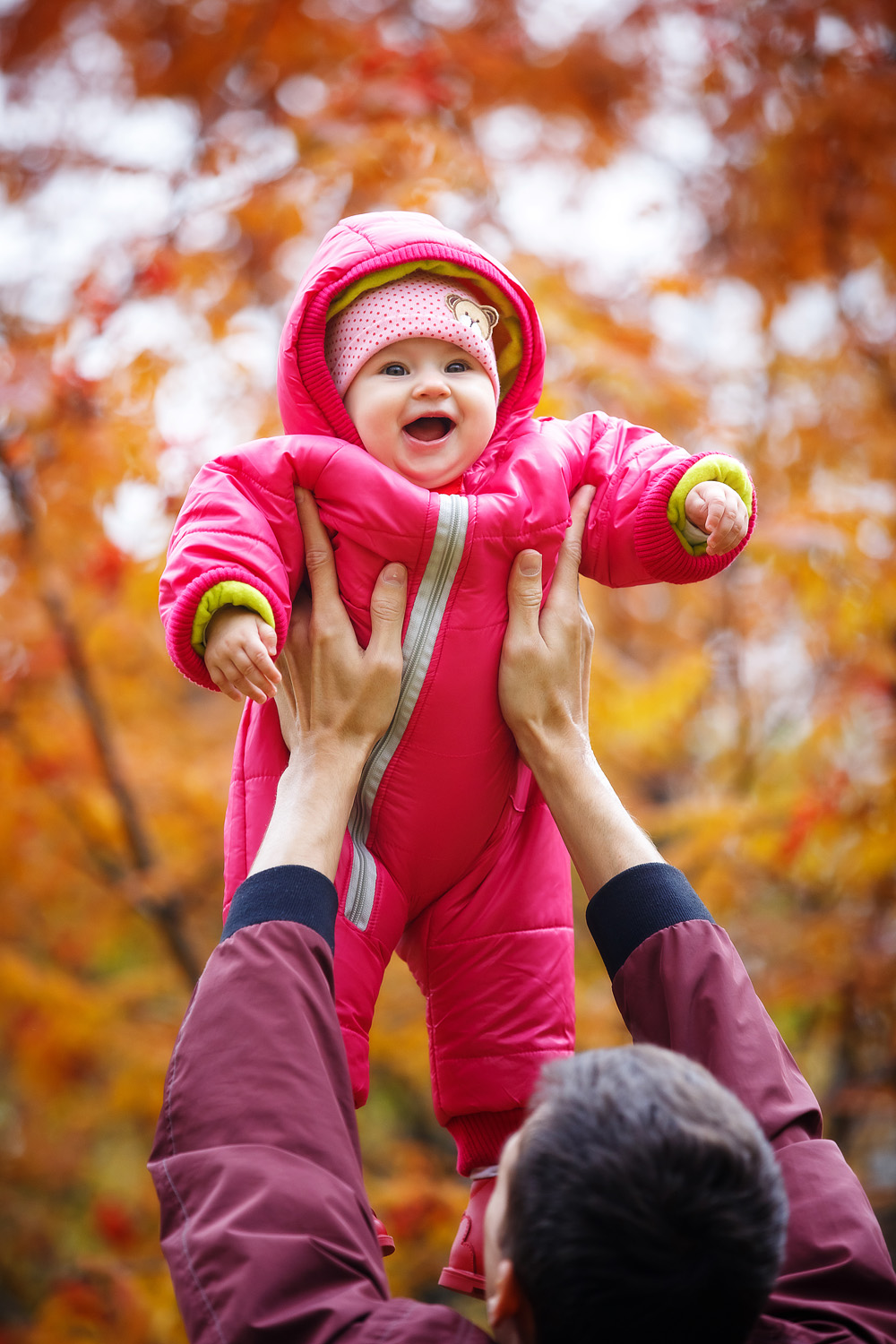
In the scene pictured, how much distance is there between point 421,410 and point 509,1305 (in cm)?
121

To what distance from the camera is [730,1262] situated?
1042 mm

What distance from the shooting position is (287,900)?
4.57 ft

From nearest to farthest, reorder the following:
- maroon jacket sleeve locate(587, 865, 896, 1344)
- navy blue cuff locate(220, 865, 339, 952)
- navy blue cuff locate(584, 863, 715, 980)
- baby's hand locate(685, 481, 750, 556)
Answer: maroon jacket sleeve locate(587, 865, 896, 1344)
navy blue cuff locate(220, 865, 339, 952)
navy blue cuff locate(584, 863, 715, 980)
baby's hand locate(685, 481, 750, 556)

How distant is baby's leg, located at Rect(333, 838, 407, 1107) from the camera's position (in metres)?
1.60

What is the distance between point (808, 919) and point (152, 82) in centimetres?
425

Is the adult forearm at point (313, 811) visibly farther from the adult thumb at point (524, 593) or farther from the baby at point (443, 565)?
the adult thumb at point (524, 593)

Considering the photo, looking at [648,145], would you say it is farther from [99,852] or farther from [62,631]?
[99,852]

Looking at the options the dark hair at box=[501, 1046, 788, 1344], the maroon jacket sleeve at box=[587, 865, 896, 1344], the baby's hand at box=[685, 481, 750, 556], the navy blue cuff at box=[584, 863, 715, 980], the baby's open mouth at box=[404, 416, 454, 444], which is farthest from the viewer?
the baby's open mouth at box=[404, 416, 454, 444]

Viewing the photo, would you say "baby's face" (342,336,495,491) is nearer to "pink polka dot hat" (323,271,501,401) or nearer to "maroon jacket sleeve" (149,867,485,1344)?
"pink polka dot hat" (323,271,501,401)

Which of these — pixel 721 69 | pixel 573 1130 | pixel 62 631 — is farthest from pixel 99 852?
pixel 721 69

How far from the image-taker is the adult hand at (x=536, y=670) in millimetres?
1728

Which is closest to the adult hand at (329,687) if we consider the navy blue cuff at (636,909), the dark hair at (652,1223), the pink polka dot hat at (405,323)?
the pink polka dot hat at (405,323)

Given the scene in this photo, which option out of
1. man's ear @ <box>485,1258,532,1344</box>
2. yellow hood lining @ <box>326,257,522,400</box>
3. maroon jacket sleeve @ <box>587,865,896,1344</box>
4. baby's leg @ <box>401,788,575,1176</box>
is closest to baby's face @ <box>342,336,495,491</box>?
yellow hood lining @ <box>326,257,522,400</box>

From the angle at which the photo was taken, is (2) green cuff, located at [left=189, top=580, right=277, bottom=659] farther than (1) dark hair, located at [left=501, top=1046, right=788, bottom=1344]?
Yes
